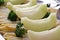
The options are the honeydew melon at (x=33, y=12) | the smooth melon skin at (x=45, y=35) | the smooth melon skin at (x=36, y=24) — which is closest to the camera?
the smooth melon skin at (x=45, y=35)

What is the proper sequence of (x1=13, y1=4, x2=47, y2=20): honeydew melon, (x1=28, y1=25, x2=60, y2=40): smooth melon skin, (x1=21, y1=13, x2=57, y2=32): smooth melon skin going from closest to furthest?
(x1=28, y1=25, x2=60, y2=40): smooth melon skin, (x1=21, y1=13, x2=57, y2=32): smooth melon skin, (x1=13, y1=4, x2=47, y2=20): honeydew melon

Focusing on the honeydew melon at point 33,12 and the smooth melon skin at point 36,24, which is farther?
the honeydew melon at point 33,12

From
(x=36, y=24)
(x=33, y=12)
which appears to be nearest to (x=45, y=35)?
Result: (x=36, y=24)

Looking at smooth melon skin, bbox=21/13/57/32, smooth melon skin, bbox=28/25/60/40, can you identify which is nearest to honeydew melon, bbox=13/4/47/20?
smooth melon skin, bbox=21/13/57/32

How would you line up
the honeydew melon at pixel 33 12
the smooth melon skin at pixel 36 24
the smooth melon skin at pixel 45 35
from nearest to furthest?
1. the smooth melon skin at pixel 45 35
2. the smooth melon skin at pixel 36 24
3. the honeydew melon at pixel 33 12

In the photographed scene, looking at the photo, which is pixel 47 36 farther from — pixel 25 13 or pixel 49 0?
pixel 49 0

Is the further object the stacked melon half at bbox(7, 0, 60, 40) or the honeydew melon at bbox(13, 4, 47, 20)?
the honeydew melon at bbox(13, 4, 47, 20)

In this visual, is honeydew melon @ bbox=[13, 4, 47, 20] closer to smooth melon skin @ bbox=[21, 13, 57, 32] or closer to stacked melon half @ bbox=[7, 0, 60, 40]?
stacked melon half @ bbox=[7, 0, 60, 40]

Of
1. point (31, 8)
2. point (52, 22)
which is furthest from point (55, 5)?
point (52, 22)

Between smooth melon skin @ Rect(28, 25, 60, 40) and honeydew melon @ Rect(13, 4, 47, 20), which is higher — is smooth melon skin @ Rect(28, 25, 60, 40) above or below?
below

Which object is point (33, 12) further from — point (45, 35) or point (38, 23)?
point (45, 35)

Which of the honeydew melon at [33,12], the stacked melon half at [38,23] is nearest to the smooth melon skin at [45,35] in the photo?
the stacked melon half at [38,23]

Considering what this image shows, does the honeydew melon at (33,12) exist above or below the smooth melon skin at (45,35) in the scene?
above

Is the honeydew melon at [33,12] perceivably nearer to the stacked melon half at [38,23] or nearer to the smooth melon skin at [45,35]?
the stacked melon half at [38,23]
